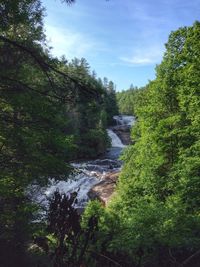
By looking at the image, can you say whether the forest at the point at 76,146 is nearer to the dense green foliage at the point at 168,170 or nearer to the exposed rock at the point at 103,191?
the dense green foliage at the point at 168,170

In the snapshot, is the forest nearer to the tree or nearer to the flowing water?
the tree

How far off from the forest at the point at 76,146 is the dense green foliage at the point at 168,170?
4cm

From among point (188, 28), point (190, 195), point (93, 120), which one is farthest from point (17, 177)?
point (93, 120)

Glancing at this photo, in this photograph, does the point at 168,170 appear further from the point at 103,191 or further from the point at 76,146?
the point at 103,191

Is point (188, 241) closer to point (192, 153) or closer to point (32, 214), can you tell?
point (192, 153)

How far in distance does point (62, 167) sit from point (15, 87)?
3.31m

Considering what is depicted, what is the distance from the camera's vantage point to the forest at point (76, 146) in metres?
9.35

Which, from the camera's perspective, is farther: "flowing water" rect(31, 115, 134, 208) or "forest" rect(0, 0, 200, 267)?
"flowing water" rect(31, 115, 134, 208)

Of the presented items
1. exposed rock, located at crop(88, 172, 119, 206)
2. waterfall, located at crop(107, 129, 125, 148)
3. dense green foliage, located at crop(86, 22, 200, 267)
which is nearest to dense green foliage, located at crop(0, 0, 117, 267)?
dense green foliage, located at crop(86, 22, 200, 267)

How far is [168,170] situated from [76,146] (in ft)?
15.7

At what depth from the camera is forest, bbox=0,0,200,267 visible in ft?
30.7

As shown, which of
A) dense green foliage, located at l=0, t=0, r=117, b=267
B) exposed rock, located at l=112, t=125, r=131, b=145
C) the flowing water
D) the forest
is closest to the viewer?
the forest

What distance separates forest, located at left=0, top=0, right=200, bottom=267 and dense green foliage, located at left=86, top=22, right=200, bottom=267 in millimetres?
41

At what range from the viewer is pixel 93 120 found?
55.2 m
